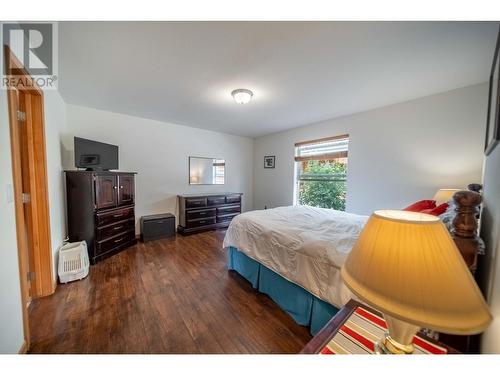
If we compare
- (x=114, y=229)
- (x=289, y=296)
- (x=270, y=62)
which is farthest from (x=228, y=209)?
(x=270, y=62)

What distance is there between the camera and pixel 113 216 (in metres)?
2.90

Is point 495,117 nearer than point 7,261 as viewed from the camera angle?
Yes

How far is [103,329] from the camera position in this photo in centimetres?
154

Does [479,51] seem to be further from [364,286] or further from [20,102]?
[20,102]

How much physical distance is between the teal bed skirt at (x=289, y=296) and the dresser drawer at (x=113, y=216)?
203 cm

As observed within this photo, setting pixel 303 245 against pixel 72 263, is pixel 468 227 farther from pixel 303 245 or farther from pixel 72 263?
pixel 72 263

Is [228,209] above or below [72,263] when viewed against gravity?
above

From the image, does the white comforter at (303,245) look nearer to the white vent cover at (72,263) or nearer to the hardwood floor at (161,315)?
the hardwood floor at (161,315)

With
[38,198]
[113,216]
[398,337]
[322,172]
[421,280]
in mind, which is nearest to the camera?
[421,280]

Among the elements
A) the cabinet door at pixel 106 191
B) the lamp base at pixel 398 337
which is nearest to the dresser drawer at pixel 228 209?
the cabinet door at pixel 106 191

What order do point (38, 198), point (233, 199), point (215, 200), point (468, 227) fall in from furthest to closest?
1. point (233, 199)
2. point (215, 200)
3. point (38, 198)
4. point (468, 227)

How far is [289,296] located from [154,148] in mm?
3566

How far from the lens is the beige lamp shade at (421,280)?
46 centimetres

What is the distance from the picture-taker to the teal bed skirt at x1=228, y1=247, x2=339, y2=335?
58.2 inches
